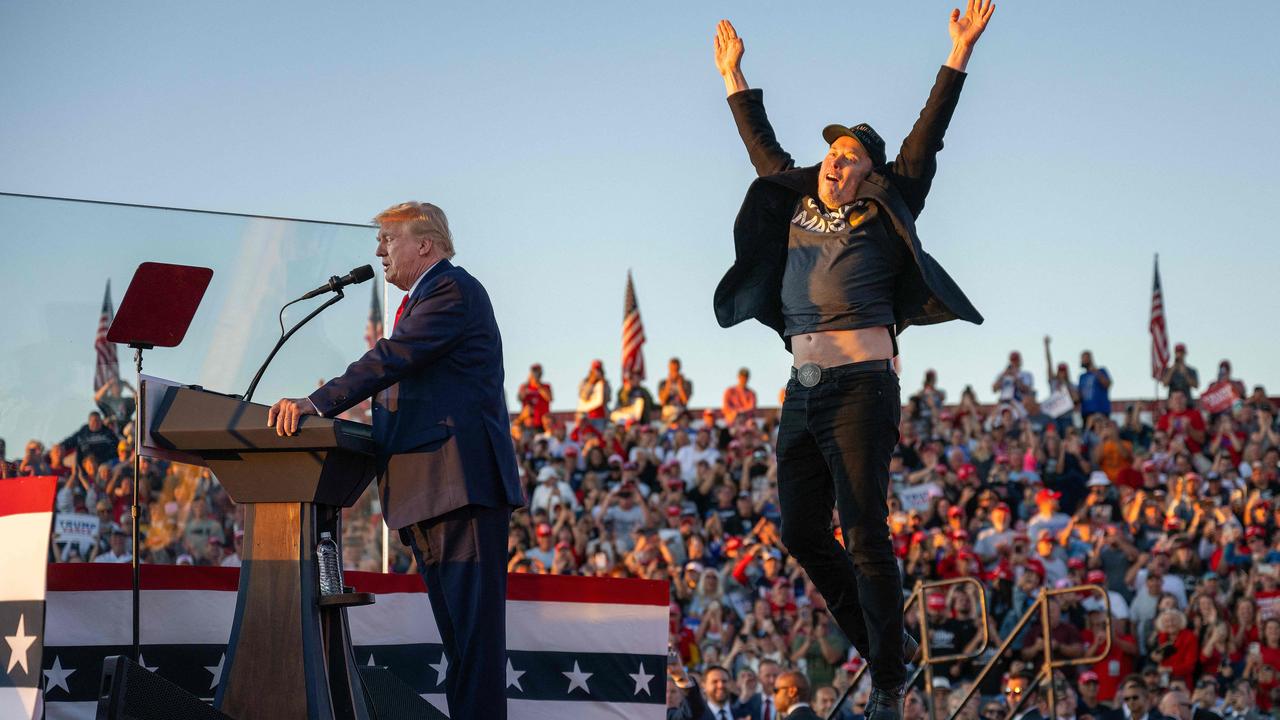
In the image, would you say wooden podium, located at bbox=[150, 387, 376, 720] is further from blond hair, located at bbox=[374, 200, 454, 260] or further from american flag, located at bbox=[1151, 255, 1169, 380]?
american flag, located at bbox=[1151, 255, 1169, 380]

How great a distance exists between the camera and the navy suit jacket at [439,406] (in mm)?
4594

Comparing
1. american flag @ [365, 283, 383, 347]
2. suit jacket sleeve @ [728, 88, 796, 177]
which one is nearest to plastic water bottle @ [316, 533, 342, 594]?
suit jacket sleeve @ [728, 88, 796, 177]

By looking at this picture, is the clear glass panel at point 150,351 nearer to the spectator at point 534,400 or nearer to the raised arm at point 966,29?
the raised arm at point 966,29

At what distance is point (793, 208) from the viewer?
5.25 metres

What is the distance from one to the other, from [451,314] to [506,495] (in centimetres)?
59

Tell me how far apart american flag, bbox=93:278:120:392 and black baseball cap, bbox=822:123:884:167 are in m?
3.42

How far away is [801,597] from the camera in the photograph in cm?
1244

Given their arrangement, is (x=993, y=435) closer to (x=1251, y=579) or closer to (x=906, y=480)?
(x=906, y=480)

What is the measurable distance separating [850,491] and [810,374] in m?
0.42

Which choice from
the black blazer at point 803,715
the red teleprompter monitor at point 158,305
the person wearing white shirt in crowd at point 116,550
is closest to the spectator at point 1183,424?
the black blazer at point 803,715

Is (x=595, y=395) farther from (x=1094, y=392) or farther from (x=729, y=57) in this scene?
(x=729, y=57)

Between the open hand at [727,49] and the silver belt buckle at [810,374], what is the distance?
118 centimetres

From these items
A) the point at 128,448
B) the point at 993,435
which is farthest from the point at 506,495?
the point at 993,435

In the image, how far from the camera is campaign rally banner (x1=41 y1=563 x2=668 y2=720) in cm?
586
